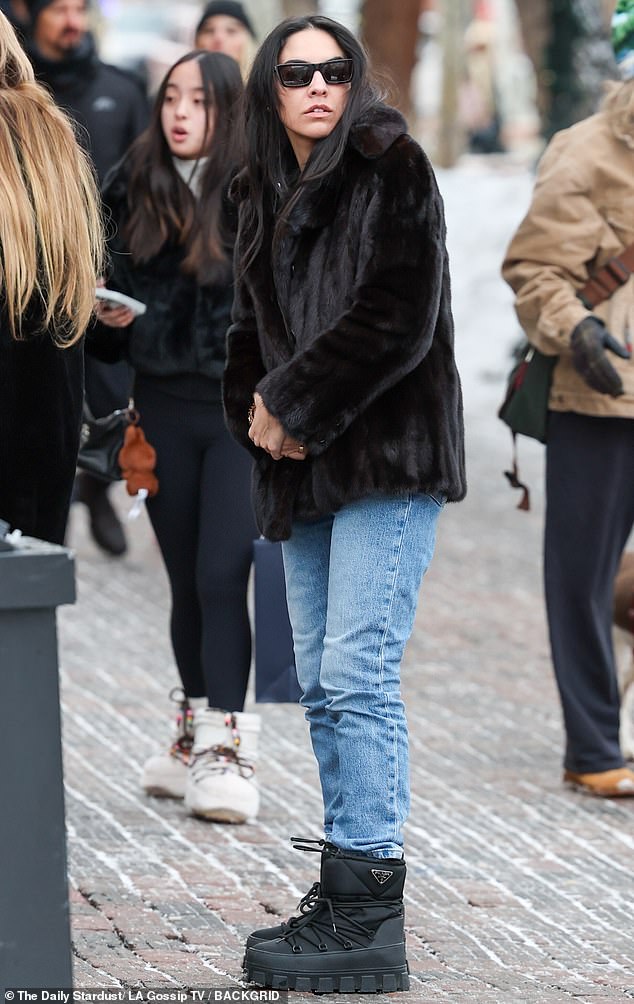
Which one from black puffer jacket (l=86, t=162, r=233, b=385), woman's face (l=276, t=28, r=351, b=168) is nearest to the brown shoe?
black puffer jacket (l=86, t=162, r=233, b=385)

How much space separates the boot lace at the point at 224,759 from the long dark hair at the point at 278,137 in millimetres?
1896

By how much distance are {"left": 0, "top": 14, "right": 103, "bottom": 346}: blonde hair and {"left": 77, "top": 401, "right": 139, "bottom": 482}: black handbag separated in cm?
183

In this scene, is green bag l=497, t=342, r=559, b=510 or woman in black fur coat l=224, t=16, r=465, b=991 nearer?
woman in black fur coat l=224, t=16, r=465, b=991

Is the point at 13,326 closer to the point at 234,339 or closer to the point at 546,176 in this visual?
the point at 234,339

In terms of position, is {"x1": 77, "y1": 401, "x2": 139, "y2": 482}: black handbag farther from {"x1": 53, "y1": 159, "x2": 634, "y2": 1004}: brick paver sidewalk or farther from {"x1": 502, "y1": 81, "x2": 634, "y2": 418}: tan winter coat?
{"x1": 502, "y1": 81, "x2": 634, "y2": 418}: tan winter coat

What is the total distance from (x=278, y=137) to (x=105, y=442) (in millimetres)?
1872

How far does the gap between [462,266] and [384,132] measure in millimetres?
12769

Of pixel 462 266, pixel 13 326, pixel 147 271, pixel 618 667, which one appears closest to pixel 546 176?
pixel 147 271

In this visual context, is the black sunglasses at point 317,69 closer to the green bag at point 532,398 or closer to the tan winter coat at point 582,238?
the tan winter coat at point 582,238

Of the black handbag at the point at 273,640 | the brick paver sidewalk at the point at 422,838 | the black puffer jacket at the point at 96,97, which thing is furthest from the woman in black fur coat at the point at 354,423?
the black puffer jacket at the point at 96,97

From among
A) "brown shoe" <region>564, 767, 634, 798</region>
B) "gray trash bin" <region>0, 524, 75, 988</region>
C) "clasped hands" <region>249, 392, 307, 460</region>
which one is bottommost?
"brown shoe" <region>564, 767, 634, 798</region>

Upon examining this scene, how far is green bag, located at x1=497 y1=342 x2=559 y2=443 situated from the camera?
19.8 feet

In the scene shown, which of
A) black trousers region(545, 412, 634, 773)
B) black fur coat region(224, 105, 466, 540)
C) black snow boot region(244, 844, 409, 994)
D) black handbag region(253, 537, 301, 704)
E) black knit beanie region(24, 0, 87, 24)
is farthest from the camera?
black knit beanie region(24, 0, 87, 24)

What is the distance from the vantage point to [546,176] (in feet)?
19.7
